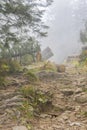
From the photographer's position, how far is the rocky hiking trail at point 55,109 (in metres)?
6.67

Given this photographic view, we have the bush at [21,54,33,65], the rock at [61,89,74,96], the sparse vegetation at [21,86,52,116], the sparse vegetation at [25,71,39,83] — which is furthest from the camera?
the bush at [21,54,33,65]

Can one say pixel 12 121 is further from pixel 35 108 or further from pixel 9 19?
pixel 9 19

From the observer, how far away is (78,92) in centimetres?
974

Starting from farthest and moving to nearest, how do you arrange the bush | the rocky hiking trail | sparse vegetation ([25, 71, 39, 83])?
the bush → sparse vegetation ([25, 71, 39, 83]) → the rocky hiking trail

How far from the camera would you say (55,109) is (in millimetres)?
8148

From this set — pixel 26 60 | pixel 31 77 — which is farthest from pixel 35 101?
pixel 26 60

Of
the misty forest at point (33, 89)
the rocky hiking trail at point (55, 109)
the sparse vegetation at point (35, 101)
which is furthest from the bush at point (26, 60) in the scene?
the sparse vegetation at point (35, 101)

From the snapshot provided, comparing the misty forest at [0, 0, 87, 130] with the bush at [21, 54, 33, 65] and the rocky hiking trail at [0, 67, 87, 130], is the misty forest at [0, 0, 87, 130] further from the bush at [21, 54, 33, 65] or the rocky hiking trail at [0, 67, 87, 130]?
the bush at [21, 54, 33, 65]

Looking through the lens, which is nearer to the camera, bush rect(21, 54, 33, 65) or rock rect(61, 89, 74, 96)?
rock rect(61, 89, 74, 96)

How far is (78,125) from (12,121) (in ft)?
5.07

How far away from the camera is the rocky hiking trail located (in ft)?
21.9

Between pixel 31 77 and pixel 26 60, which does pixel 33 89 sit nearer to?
pixel 31 77

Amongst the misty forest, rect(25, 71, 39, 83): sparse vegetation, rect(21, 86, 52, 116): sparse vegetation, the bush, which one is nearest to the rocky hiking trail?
the misty forest

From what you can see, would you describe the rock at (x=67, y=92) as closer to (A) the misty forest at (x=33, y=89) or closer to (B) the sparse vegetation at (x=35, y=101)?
(A) the misty forest at (x=33, y=89)
